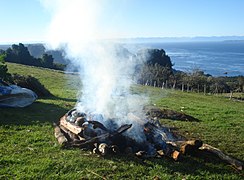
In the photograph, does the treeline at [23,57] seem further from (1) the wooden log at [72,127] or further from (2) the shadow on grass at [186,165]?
(2) the shadow on grass at [186,165]

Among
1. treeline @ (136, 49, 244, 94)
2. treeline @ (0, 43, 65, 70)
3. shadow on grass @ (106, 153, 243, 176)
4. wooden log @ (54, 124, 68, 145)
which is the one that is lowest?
treeline @ (136, 49, 244, 94)

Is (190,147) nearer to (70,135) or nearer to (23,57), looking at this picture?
(70,135)

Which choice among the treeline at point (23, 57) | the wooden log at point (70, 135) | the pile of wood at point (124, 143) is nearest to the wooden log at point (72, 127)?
the pile of wood at point (124, 143)

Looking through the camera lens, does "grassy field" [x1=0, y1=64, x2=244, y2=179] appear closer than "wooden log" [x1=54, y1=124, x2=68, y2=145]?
Yes

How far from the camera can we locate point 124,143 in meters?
9.84

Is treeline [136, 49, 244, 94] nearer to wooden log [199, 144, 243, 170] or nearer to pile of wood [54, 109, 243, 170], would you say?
pile of wood [54, 109, 243, 170]

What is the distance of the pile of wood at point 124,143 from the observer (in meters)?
9.23

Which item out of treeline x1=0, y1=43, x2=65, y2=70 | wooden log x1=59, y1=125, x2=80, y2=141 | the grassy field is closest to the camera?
the grassy field

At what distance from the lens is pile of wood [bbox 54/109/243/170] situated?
923 centimetres

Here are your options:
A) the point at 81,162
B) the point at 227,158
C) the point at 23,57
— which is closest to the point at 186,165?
the point at 227,158

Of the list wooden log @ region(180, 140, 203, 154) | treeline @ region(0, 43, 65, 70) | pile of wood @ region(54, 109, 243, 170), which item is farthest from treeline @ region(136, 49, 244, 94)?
wooden log @ region(180, 140, 203, 154)

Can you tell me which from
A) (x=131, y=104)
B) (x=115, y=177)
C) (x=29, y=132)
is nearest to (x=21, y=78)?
(x=131, y=104)

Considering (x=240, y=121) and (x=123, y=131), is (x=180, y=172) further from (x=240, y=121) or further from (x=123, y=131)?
(x=240, y=121)

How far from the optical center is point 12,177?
296 inches
